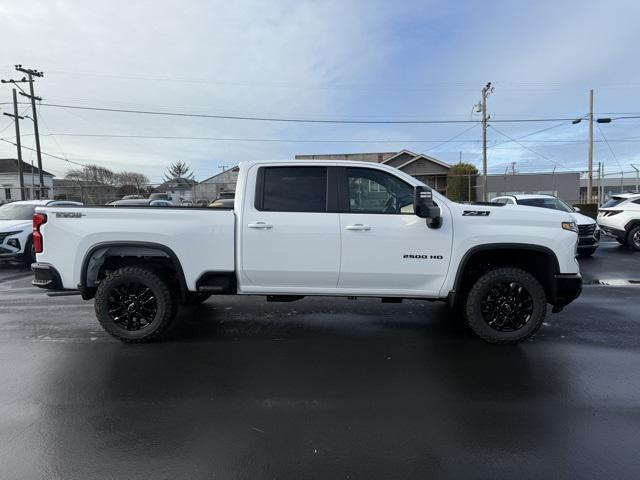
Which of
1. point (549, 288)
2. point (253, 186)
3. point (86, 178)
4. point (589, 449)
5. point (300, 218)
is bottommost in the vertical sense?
point (589, 449)

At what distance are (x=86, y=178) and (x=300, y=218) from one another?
2535 inches

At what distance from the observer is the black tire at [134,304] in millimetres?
4754

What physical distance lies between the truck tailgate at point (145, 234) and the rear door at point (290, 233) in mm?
268

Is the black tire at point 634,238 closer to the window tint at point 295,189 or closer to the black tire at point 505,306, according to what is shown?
the black tire at point 505,306

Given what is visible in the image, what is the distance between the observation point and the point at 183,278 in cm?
473

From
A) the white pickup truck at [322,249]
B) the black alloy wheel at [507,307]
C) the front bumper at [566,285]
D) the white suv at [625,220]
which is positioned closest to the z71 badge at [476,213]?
the white pickup truck at [322,249]

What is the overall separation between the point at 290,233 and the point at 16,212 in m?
10.6

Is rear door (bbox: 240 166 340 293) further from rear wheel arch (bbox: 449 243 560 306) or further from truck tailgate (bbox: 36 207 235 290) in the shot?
rear wheel arch (bbox: 449 243 560 306)

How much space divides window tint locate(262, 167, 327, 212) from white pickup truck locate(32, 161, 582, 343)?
0.04 feet

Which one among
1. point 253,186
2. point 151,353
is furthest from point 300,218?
point 151,353

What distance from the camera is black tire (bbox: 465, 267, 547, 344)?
4.59 meters

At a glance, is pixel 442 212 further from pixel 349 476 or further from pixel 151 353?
pixel 151 353

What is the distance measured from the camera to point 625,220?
41.2ft

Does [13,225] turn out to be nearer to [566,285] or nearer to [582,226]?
[566,285]
